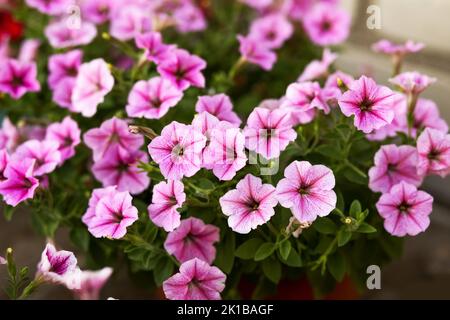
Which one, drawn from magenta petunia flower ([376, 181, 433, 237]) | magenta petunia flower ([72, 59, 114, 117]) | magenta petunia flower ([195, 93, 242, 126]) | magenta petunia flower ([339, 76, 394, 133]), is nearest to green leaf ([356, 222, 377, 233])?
magenta petunia flower ([376, 181, 433, 237])

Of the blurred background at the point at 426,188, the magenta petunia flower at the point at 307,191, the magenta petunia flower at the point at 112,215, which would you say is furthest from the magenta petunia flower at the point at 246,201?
the blurred background at the point at 426,188

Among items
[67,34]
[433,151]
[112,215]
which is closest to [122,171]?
[112,215]

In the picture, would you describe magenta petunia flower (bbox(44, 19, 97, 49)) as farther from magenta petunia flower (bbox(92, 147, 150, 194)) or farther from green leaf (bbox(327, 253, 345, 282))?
green leaf (bbox(327, 253, 345, 282))

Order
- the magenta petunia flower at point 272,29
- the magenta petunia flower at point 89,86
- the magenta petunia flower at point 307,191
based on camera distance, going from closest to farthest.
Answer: the magenta petunia flower at point 307,191, the magenta petunia flower at point 89,86, the magenta petunia flower at point 272,29

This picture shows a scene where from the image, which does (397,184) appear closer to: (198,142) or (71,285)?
(198,142)

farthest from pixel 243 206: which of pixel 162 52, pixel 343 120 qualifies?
pixel 162 52

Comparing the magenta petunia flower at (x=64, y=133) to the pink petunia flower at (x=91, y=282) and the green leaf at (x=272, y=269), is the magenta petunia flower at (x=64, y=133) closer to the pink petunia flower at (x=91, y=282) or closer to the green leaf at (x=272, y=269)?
the pink petunia flower at (x=91, y=282)
